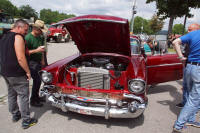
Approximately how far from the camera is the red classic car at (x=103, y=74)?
2.66m

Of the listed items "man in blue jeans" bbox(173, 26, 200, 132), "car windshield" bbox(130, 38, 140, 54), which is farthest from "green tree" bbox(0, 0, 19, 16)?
"man in blue jeans" bbox(173, 26, 200, 132)

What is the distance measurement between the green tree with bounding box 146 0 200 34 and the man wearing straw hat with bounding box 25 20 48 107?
14870mm

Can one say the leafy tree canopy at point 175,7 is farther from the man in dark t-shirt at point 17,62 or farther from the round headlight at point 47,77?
the man in dark t-shirt at point 17,62

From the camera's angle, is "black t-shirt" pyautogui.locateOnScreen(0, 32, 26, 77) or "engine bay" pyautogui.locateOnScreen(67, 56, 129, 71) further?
"engine bay" pyautogui.locateOnScreen(67, 56, 129, 71)

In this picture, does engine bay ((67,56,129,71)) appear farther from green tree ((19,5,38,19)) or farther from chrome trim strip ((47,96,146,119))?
green tree ((19,5,38,19))

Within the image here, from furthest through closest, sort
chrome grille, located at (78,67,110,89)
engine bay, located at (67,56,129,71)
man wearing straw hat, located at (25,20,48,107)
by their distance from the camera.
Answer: engine bay, located at (67,56,129,71) < man wearing straw hat, located at (25,20,48,107) < chrome grille, located at (78,67,110,89)

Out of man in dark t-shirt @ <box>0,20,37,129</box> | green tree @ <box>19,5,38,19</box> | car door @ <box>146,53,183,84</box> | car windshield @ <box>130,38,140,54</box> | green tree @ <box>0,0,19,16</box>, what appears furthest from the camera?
green tree @ <box>19,5,38,19</box>

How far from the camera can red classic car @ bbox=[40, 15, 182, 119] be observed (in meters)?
2.66

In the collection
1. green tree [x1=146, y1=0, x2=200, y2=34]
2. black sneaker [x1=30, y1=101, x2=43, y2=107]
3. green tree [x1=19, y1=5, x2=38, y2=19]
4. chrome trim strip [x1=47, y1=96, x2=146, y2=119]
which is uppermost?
green tree [x1=19, y1=5, x2=38, y2=19]

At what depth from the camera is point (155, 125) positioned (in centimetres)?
300

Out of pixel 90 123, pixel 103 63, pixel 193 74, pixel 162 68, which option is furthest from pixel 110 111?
pixel 162 68

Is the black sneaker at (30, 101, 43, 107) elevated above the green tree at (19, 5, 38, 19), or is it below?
below

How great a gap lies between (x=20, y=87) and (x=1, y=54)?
598mm

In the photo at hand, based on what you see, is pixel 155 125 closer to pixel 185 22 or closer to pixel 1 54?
pixel 1 54
